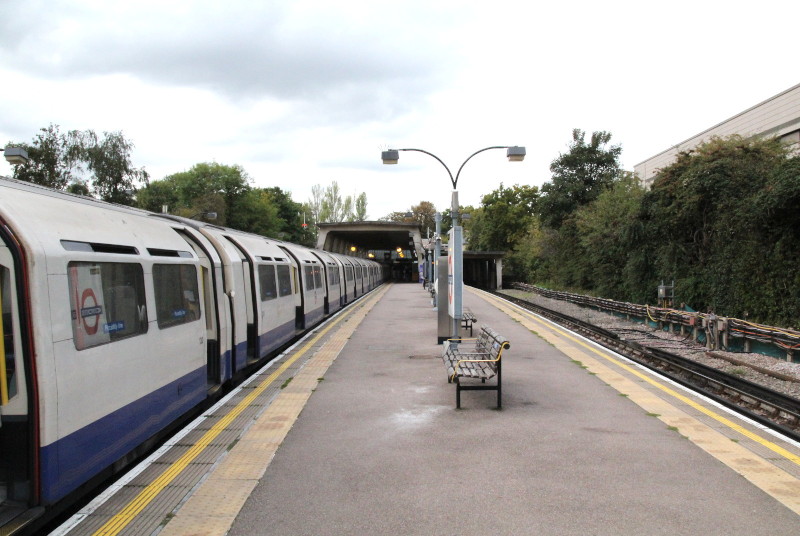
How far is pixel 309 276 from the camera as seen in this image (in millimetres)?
17312

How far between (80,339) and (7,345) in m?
0.57

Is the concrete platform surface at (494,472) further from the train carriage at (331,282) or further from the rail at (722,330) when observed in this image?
the train carriage at (331,282)

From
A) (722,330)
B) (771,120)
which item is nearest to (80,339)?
(722,330)

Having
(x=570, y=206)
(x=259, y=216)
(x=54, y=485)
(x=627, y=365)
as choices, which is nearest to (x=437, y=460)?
(x=54, y=485)

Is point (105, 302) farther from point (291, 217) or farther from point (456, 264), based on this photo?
point (291, 217)

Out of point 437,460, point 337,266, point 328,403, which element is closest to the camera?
point 437,460

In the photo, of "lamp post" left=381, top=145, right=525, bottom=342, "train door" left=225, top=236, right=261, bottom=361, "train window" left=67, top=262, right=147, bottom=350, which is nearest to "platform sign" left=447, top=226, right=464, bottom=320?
"lamp post" left=381, top=145, right=525, bottom=342

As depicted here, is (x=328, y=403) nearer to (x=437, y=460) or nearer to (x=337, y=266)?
(x=437, y=460)

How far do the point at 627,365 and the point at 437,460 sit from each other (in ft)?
21.8

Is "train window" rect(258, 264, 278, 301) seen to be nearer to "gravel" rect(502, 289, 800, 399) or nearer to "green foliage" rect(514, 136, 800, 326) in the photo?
"gravel" rect(502, 289, 800, 399)

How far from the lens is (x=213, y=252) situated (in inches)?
337

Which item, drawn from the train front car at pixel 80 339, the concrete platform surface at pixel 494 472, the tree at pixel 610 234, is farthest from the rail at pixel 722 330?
the train front car at pixel 80 339

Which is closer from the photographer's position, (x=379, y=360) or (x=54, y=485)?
(x=54, y=485)

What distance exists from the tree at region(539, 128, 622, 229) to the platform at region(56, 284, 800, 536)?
114ft
